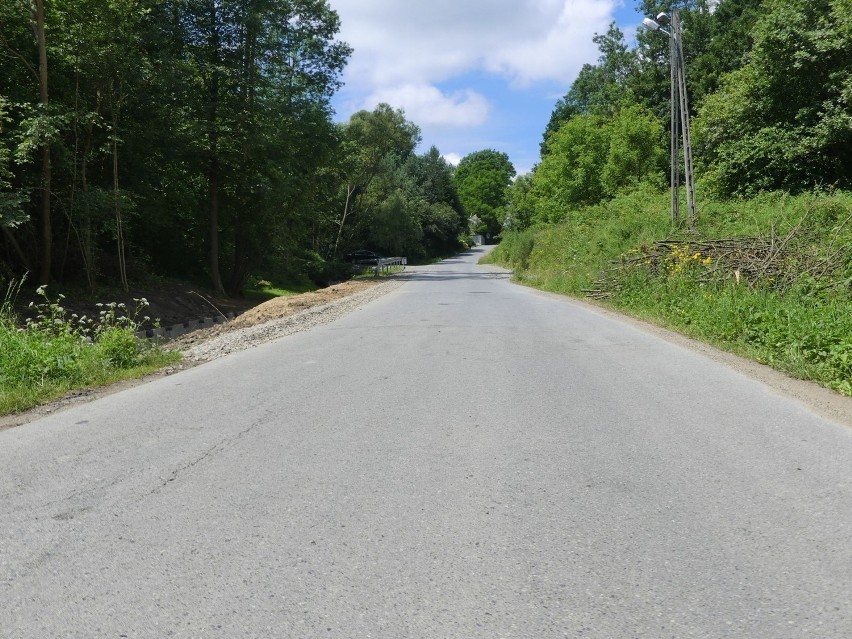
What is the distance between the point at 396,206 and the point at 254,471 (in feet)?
183

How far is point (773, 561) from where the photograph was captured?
11.3 feet

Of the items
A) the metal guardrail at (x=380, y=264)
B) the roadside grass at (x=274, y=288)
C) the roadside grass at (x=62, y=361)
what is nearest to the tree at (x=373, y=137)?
the metal guardrail at (x=380, y=264)

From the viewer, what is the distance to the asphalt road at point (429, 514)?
301 centimetres

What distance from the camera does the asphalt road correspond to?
3008 mm

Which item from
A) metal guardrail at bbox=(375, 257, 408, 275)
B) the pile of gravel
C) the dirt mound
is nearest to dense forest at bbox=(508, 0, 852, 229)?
metal guardrail at bbox=(375, 257, 408, 275)

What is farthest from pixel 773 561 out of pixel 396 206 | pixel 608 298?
pixel 396 206

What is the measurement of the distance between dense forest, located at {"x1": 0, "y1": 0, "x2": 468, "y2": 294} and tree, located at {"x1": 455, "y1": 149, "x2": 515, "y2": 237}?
90.3m

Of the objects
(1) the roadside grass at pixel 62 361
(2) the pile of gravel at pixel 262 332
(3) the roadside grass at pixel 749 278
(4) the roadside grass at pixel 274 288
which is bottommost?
(4) the roadside grass at pixel 274 288

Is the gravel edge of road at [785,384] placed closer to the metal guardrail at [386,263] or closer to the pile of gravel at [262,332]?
the pile of gravel at [262,332]

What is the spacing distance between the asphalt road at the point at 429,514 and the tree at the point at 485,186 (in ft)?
404

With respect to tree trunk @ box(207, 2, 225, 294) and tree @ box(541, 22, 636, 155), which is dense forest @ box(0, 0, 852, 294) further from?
tree @ box(541, 22, 636, 155)

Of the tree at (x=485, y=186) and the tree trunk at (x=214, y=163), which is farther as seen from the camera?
the tree at (x=485, y=186)

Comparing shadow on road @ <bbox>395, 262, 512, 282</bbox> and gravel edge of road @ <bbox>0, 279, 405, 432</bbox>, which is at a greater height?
gravel edge of road @ <bbox>0, 279, 405, 432</bbox>

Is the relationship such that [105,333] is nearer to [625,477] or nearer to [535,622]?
[625,477]
